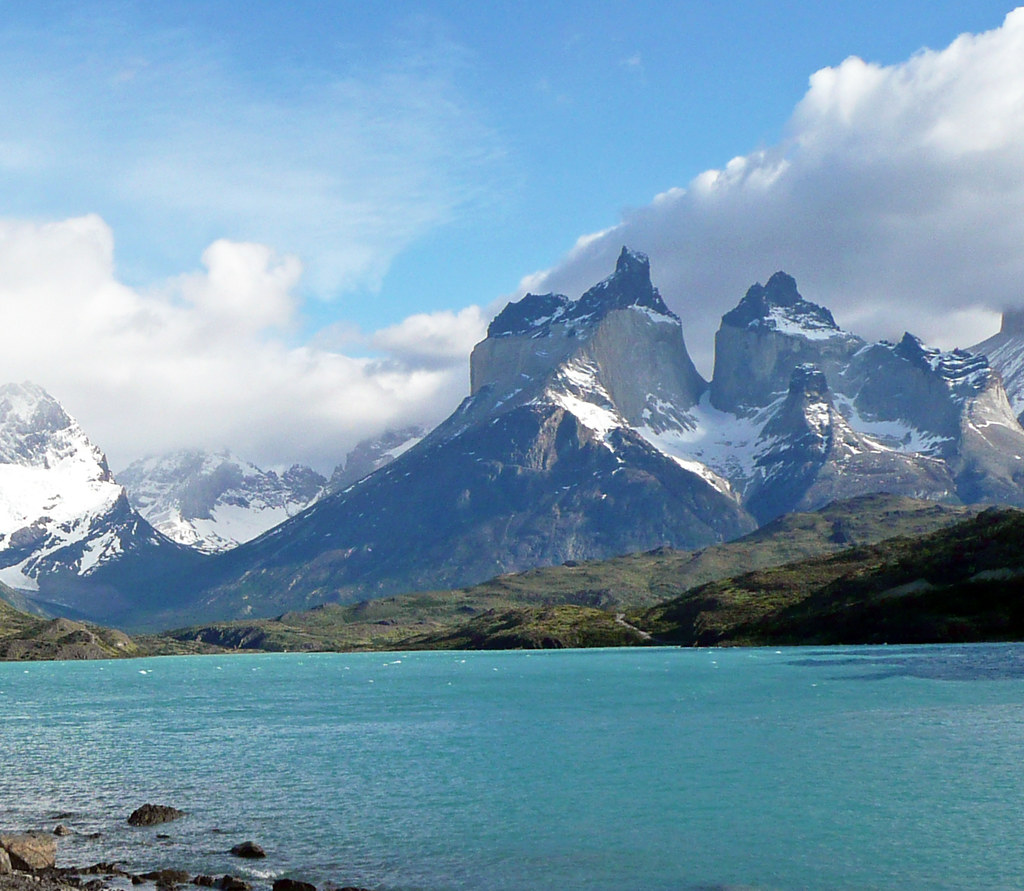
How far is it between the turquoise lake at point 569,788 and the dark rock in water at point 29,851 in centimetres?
188

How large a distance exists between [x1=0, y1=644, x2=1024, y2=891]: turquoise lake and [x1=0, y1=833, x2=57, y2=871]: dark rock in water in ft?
6.17

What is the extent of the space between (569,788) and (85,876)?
30.3 meters

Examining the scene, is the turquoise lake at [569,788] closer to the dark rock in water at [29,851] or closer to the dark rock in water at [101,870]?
Result: the dark rock in water at [101,870]

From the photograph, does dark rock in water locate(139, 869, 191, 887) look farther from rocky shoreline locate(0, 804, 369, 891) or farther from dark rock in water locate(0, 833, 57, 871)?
dark rock in water locate(0, 833, 57, 871)

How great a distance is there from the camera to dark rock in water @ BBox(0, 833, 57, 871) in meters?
45.6

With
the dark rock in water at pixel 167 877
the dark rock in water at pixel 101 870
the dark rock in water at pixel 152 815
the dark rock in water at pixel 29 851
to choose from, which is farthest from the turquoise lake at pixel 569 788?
the dark rock in water at pixel 29 851

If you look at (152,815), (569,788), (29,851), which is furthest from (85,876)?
(569,788)

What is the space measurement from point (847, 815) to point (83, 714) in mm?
104081

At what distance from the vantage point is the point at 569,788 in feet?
217

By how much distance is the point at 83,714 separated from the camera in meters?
131

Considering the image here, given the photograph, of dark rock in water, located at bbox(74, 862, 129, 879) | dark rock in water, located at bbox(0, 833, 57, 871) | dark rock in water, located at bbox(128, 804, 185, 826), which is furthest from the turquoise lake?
dark rock in water, located at bbox(0, 833, 57, 871)

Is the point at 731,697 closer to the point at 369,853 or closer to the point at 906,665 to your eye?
the point at 906,665

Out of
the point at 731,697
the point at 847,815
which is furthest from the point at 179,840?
the point at 731,697

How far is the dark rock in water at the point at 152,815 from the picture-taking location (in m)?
56.9
